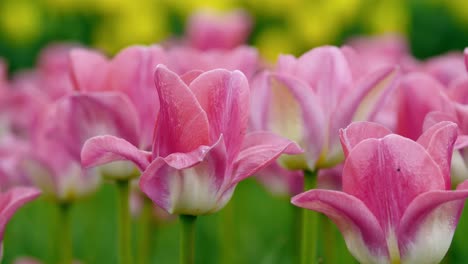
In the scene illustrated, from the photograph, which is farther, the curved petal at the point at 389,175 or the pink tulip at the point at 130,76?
the pink tulip at the point at 130,76

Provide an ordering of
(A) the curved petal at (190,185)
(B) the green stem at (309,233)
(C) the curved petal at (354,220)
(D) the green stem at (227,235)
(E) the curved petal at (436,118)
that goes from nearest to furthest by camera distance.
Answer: (C) the curved petal at (354,220)
(A) the curved petal at (190,185)
(E) the curved petal at (436,118)
(B) the green stem at (309,233)
(D) the green stem at (227,235)

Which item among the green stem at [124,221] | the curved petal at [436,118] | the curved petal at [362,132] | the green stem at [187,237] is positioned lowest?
the green stem at [124,221]

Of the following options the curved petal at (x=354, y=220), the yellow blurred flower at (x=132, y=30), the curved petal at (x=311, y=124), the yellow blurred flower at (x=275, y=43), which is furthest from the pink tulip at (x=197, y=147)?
the yellow blurred flower at (x=132, y=30)

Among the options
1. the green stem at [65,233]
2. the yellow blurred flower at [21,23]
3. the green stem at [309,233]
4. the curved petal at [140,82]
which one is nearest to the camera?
the green stem at [309,233]

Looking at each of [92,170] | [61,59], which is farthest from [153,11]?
[92,170]

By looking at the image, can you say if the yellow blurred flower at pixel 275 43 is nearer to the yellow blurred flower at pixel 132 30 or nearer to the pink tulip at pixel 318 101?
the yellow blurred flower at pixel 132 30

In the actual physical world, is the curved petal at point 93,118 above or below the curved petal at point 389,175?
below

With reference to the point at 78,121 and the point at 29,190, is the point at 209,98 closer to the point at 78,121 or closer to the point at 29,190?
the point at 29,190

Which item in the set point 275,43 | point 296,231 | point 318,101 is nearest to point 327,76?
point 318,101
